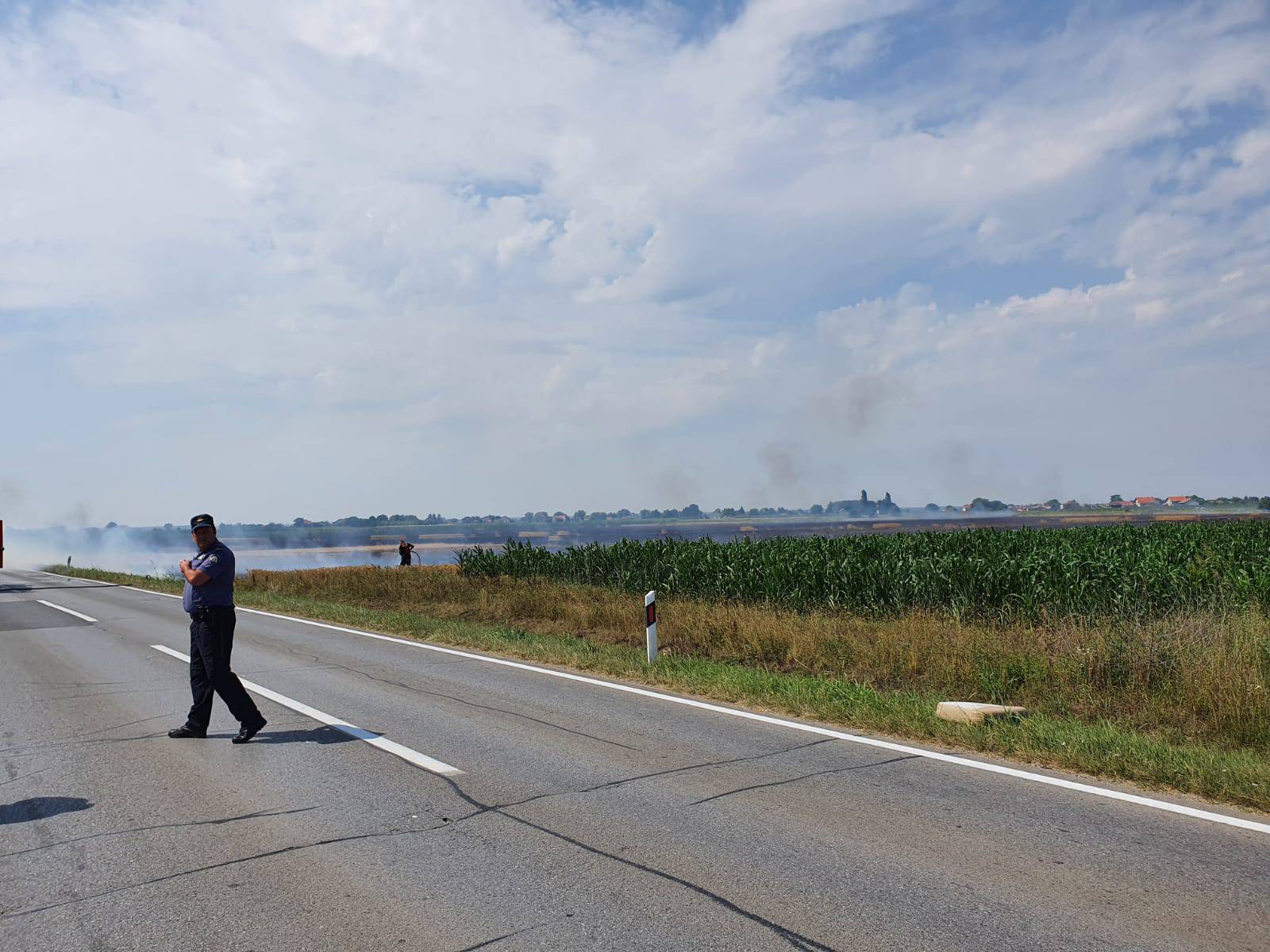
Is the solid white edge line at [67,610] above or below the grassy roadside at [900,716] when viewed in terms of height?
above

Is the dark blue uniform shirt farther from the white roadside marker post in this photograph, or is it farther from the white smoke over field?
the white smoke over field

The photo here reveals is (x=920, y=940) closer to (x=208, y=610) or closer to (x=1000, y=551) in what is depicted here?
(x=208, y=610)

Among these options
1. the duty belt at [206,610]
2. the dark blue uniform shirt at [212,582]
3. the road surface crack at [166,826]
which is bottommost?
the road surface crack at [166,826]

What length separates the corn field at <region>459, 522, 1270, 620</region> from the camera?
48.7ft

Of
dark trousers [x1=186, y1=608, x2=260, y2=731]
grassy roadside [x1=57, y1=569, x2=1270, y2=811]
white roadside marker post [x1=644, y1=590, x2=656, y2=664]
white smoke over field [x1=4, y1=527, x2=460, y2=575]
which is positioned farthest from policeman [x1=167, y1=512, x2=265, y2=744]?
white smoke over field [x1=4, y1=527, x2=460, y2=575]

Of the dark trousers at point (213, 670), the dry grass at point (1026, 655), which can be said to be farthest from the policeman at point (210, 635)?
the dry grass at point (1026, 655)

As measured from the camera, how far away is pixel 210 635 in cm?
782

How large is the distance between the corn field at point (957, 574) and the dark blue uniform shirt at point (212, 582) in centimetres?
1068

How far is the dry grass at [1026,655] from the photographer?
7.98m

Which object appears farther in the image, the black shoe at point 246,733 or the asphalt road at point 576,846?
the black shoe at point 246,733

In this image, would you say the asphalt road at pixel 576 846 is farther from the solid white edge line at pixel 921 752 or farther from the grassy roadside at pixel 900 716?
the grassy roadside at pixel 900 716

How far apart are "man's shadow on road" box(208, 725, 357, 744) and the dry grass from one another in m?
5.90

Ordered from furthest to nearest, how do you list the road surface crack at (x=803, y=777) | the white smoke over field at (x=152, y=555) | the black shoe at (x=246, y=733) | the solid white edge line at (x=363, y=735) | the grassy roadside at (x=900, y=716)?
the white smoke over field at (x=152, y=555), the black shoe at (x=246, y=733), the solid white edge line at (x=363, y=735), the grassy roadside at (x=900, y=716), the road surface crack at (x=803, y=777)

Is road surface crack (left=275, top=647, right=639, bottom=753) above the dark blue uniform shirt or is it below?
below
